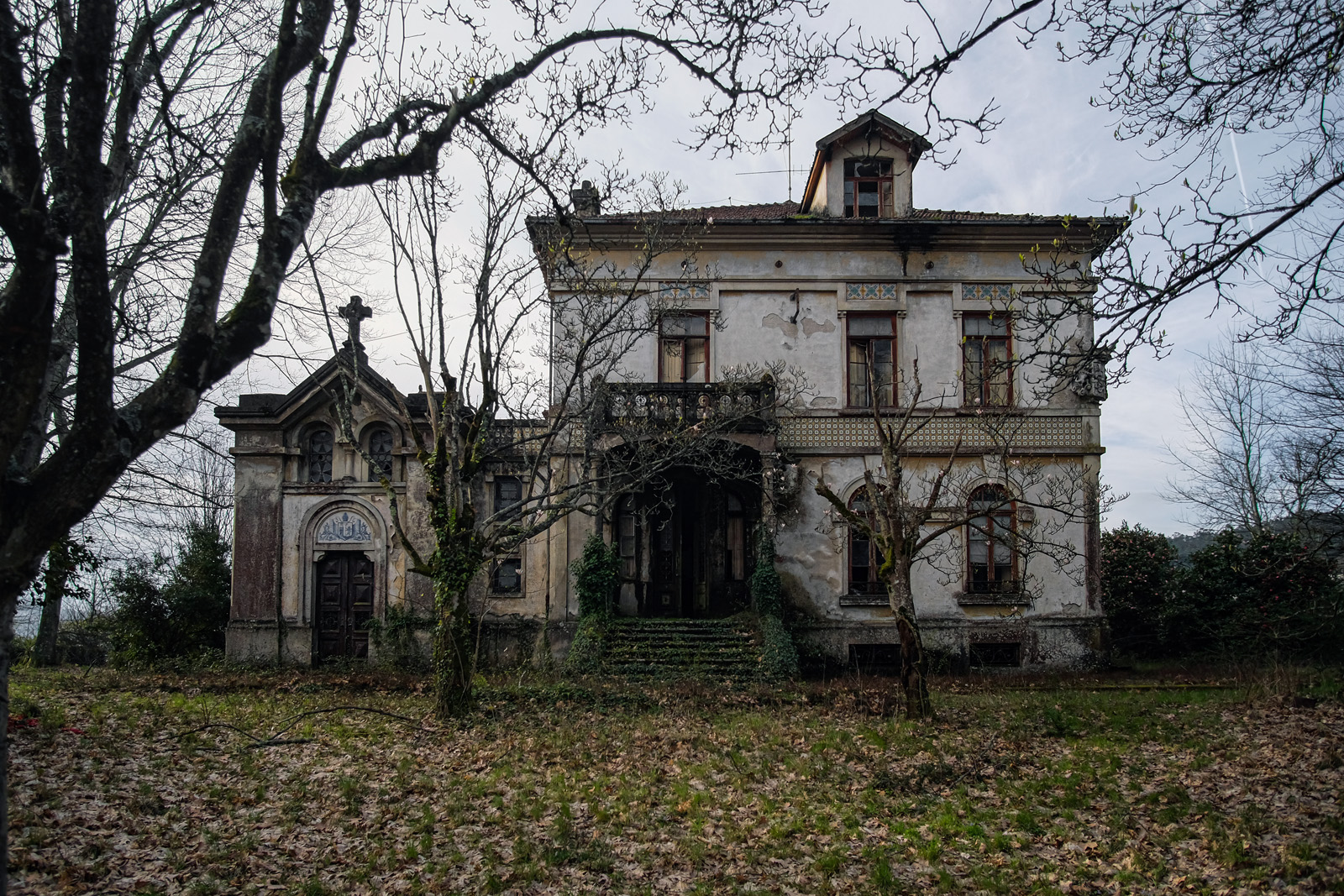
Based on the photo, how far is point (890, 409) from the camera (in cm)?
2034

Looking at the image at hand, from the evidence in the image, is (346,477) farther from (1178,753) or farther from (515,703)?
(1178,753)

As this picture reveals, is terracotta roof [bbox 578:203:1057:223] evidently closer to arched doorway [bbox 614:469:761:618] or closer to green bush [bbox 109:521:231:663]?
arched doorway [bbox 614:469:761:618]

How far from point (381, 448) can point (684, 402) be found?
22.7 feet

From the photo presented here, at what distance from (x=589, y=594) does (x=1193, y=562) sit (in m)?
14.1

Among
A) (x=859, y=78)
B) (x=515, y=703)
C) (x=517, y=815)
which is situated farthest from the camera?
(x=515, y=703)

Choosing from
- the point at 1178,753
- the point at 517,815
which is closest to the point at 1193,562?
the point at 1178,753

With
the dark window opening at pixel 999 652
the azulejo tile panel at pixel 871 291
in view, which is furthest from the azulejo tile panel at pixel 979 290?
the dark window opening at pixel 999 652

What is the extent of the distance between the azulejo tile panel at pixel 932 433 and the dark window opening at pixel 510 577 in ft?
20.9

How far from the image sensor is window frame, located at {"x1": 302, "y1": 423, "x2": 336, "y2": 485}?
784 inches

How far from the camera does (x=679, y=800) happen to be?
8.30 m

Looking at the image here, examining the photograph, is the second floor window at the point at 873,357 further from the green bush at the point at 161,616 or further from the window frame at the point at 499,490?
the green bush at the point at 161,616

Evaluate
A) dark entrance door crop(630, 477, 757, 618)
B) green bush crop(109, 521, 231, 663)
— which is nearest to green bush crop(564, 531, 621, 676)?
dark entrance door crop(630, 477, 757, 618)

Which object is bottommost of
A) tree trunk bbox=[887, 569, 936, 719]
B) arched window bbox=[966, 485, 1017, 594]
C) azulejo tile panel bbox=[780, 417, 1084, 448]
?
tree trunk bbox=[887, 569, 936, 719]

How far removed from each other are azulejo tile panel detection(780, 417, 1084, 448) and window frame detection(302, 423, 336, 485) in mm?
9823
